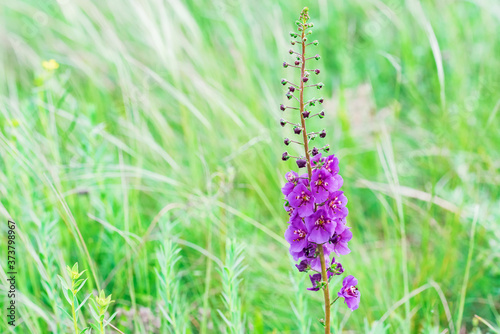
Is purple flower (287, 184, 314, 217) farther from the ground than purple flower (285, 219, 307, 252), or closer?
farther from the ground

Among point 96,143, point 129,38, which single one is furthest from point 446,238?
point 129,38

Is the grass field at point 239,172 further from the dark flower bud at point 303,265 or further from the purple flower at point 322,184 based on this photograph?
the purple flower at point 322,184

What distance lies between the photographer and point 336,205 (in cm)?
142

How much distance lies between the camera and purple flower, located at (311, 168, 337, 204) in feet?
4.53

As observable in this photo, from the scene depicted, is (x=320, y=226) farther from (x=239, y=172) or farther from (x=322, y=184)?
(x=239, y=172)

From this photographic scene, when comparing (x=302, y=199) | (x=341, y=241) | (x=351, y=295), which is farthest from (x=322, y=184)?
(x=351, y=295)

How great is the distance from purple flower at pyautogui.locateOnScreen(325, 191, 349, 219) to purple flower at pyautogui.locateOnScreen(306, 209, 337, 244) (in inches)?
0.9

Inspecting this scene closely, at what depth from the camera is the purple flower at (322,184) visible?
1382 millimetres

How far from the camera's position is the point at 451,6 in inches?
167

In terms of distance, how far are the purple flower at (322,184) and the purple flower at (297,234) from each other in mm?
106

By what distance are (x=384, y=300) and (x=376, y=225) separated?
0.88 meters

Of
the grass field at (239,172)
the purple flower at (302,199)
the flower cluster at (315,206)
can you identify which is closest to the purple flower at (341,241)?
the flower cluster at (315,206)

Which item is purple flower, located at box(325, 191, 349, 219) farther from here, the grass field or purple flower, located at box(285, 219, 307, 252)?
the grass field

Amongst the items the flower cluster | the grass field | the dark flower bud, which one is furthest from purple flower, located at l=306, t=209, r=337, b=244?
the grass field
